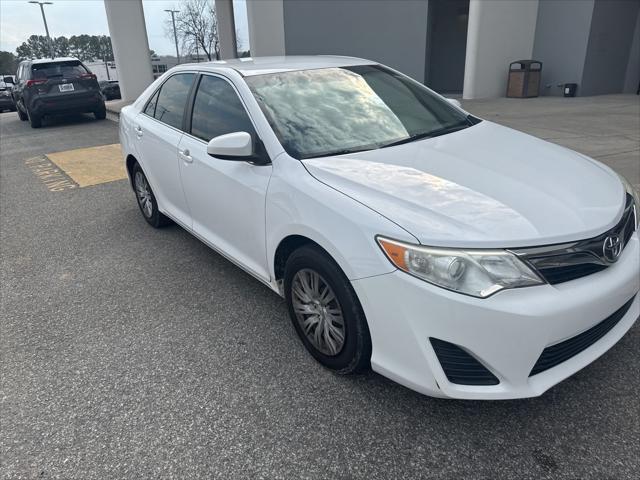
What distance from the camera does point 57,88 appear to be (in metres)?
12.3

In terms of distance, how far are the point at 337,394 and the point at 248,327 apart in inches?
34.9

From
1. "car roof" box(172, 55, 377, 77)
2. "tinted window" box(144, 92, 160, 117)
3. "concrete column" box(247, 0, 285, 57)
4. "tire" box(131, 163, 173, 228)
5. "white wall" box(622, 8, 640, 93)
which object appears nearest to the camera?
"car roof" box(172, 55, 377, 77)

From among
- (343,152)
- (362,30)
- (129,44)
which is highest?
(362,30)

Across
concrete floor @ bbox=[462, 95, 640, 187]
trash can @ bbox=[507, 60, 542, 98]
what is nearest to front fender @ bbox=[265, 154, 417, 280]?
concrete floor @ bbox=[462, 95, 640, 187]

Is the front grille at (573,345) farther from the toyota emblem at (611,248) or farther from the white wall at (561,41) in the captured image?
the white wall at (561,41)

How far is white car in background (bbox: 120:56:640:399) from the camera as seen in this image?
195cm

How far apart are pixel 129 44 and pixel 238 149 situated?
16520 millimetres

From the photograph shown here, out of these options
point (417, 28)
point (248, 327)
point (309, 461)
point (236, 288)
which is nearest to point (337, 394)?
point (309, 461)

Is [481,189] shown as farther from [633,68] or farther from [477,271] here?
[633,68]

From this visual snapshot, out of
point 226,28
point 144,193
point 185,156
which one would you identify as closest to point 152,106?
point 144,193

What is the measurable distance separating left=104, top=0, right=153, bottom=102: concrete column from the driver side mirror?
16229 mm

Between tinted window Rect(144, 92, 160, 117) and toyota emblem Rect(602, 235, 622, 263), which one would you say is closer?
toyota emblem Rect(602, 235, 622, 263)

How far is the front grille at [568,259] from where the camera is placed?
197cm

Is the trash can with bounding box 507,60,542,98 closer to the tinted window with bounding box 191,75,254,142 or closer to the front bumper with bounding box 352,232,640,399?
the tinted window with bounding box 191,75,254,142
